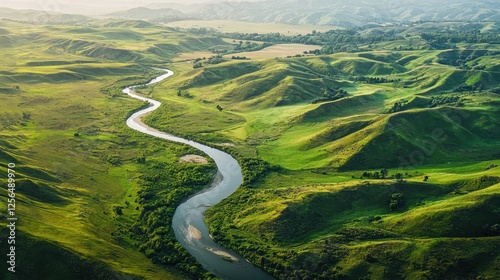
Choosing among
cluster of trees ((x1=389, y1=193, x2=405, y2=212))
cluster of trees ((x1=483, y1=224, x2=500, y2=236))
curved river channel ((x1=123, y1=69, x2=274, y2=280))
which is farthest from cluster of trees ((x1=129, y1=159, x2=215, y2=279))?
cluster of trees ((x1=483, y1=224, x2=500, y2=236))

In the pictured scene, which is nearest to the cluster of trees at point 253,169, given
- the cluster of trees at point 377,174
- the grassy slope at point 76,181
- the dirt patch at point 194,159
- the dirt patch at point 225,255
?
the dirt patch at point 194,159

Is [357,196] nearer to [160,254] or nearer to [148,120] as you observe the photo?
[160,254]

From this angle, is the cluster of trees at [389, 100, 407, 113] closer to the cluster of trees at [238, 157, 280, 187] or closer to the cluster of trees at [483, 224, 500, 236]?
the cluster of trees at [238, 157, 280, 187]

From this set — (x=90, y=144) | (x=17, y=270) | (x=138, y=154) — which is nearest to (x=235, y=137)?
(x=138, y=154)

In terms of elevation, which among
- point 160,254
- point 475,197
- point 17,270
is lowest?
point 160,254

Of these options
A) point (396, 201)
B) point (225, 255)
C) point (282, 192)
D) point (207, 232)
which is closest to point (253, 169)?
point (282, 192)
